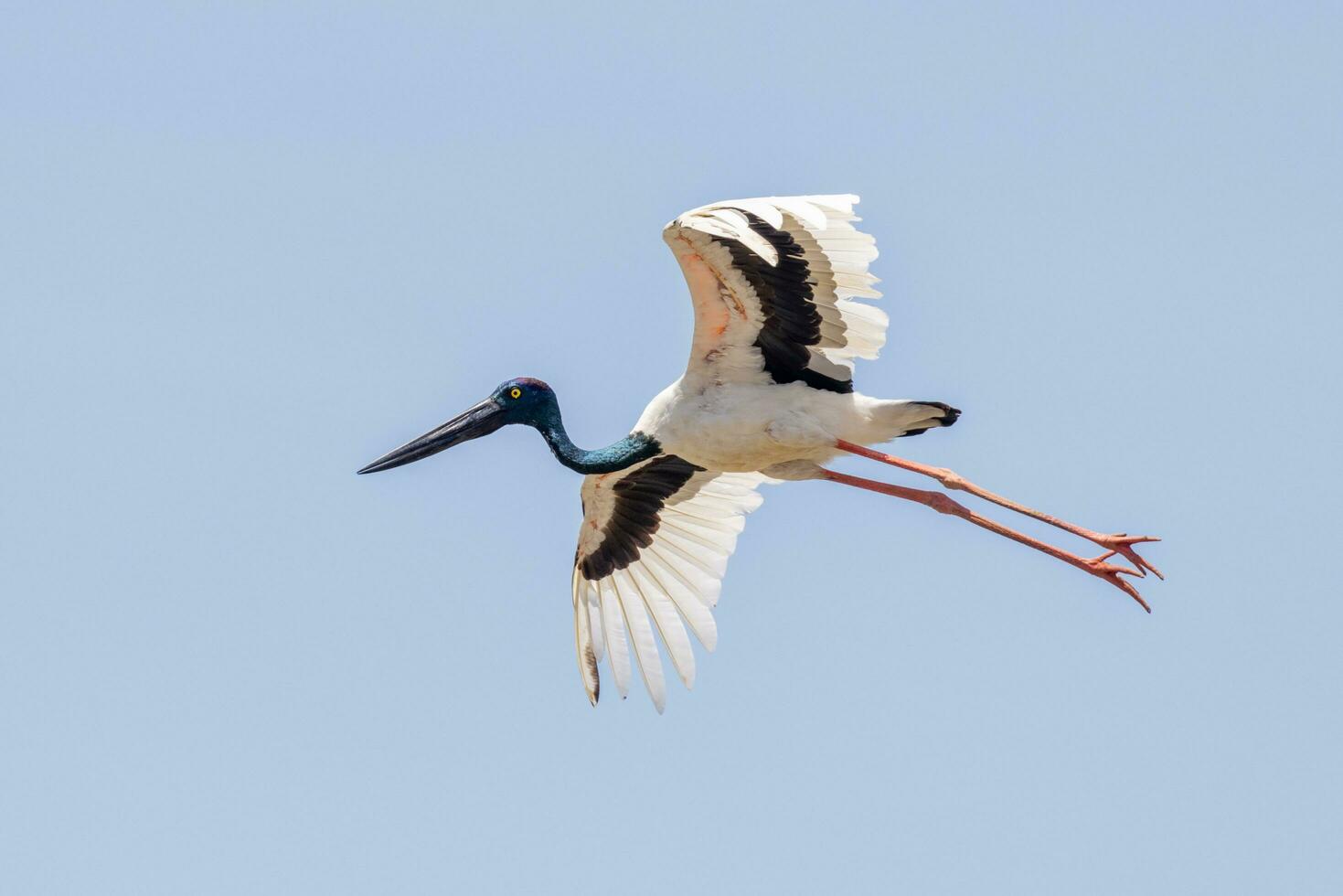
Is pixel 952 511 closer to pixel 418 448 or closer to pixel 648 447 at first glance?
pixel 648 447

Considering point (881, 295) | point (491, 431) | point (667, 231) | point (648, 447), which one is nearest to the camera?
point (667, 231)

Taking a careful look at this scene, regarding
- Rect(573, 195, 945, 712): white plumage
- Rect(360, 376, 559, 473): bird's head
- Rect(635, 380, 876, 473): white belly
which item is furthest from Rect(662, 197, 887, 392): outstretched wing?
Rect(360, 376, 559, 473): bird's head

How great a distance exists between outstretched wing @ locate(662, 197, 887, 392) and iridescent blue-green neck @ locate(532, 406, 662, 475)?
0.91m

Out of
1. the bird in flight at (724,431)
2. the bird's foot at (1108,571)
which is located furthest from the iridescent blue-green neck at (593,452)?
the bird's foot at (1108,571)

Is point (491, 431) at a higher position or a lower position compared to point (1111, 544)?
higher

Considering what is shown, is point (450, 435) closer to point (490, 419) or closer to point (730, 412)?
point (490, 419)

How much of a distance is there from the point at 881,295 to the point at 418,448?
4.98 meters

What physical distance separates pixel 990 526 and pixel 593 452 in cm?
342

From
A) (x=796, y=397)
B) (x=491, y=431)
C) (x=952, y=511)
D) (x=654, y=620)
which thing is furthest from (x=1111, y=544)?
(x=491, y=431)

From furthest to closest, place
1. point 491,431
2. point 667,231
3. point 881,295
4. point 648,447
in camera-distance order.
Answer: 1. point 491,431
2. point 648,447
3. point 881,295
4. point 667,231

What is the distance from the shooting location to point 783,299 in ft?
55.8

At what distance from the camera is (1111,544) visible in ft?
58.4

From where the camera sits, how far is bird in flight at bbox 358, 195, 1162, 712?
16391 mm

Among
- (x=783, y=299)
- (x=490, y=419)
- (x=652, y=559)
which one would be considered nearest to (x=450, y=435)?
(x=490, y=419)
